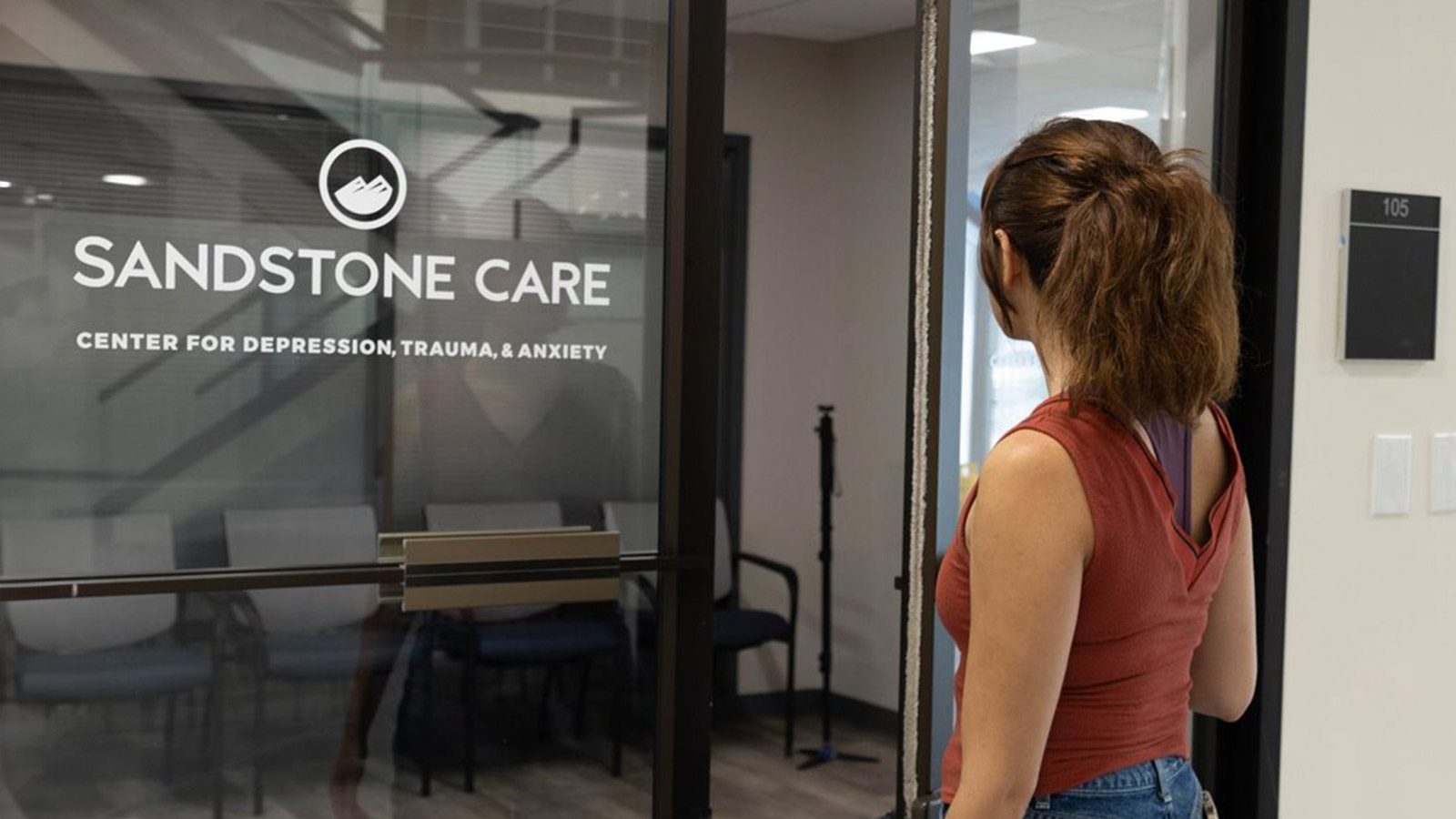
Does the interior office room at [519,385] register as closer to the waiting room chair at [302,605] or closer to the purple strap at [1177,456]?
the waiting room chair at [302,605]

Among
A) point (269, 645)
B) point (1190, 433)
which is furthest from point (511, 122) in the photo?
point (1190, 433)

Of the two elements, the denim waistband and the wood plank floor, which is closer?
the denim waistband

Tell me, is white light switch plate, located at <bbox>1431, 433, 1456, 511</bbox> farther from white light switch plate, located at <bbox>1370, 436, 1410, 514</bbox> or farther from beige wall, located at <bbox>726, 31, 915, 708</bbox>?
beige wall, located at <bbox>726, 31, 915, 708</bbox>

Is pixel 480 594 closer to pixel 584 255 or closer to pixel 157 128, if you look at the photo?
pixel 584 255

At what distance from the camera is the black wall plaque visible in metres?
2.42

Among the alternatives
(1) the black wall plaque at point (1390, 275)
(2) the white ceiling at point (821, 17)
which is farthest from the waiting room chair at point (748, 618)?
(1) the black wall plaque at point (1390, 275)

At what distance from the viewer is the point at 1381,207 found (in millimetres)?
2439

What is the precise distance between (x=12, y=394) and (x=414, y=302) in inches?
18.1

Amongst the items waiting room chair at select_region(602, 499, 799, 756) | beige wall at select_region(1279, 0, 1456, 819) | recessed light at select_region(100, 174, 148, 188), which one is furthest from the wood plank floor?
waiting room chair at select_region(602, 499, 799, 756)

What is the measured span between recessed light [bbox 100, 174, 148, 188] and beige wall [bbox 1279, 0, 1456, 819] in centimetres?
168

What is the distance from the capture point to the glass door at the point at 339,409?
1.71m

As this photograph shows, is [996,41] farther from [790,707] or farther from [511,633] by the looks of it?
[790,707]

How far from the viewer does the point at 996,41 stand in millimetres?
2188

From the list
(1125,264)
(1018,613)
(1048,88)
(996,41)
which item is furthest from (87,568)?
(1048,88)
